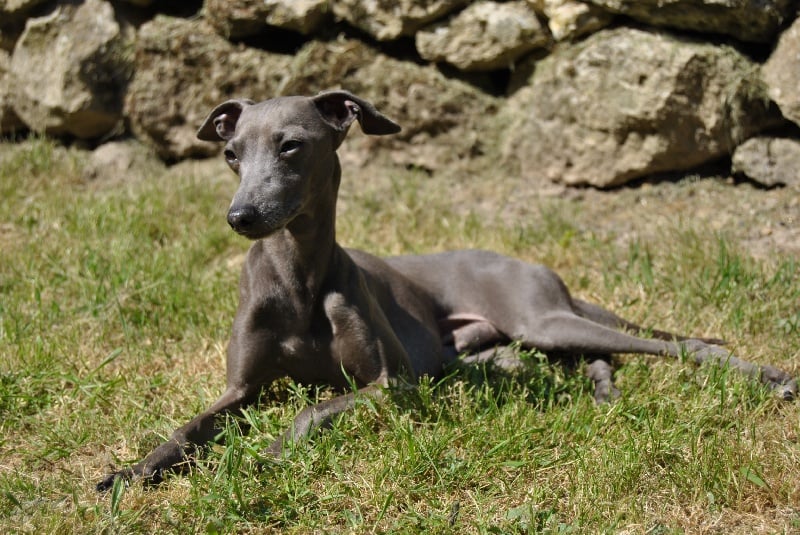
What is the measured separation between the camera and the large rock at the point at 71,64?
250 inches

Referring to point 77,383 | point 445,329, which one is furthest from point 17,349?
point 445,329

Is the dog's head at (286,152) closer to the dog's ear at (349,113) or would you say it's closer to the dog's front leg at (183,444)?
the dog's ear at (349,113)

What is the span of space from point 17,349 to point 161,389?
0.70 meters

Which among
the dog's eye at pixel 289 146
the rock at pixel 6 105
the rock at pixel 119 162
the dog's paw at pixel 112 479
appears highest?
the dog's eye at pixel 289 146

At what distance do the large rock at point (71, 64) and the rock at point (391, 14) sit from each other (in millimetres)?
1592

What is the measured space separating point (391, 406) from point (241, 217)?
930 mm

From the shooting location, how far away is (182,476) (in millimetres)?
3275

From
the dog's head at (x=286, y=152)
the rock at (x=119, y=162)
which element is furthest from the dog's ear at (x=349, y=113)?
the rock at (x=119, y=162)

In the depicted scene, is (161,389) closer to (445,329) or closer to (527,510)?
(445,329)

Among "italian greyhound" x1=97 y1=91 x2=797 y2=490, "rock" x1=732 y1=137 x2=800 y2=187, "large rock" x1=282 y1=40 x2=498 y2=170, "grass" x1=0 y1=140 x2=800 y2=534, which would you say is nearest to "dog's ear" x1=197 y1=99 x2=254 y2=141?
"italian greyhound" x1=97 y1=91 x2=797 y2=490

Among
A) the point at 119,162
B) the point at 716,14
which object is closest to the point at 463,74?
the point at 716,14

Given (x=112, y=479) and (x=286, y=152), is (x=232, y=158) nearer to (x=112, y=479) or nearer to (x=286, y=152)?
(x=286, y=152)

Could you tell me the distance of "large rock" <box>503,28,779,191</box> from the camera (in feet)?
17.9

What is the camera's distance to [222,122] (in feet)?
12.9
